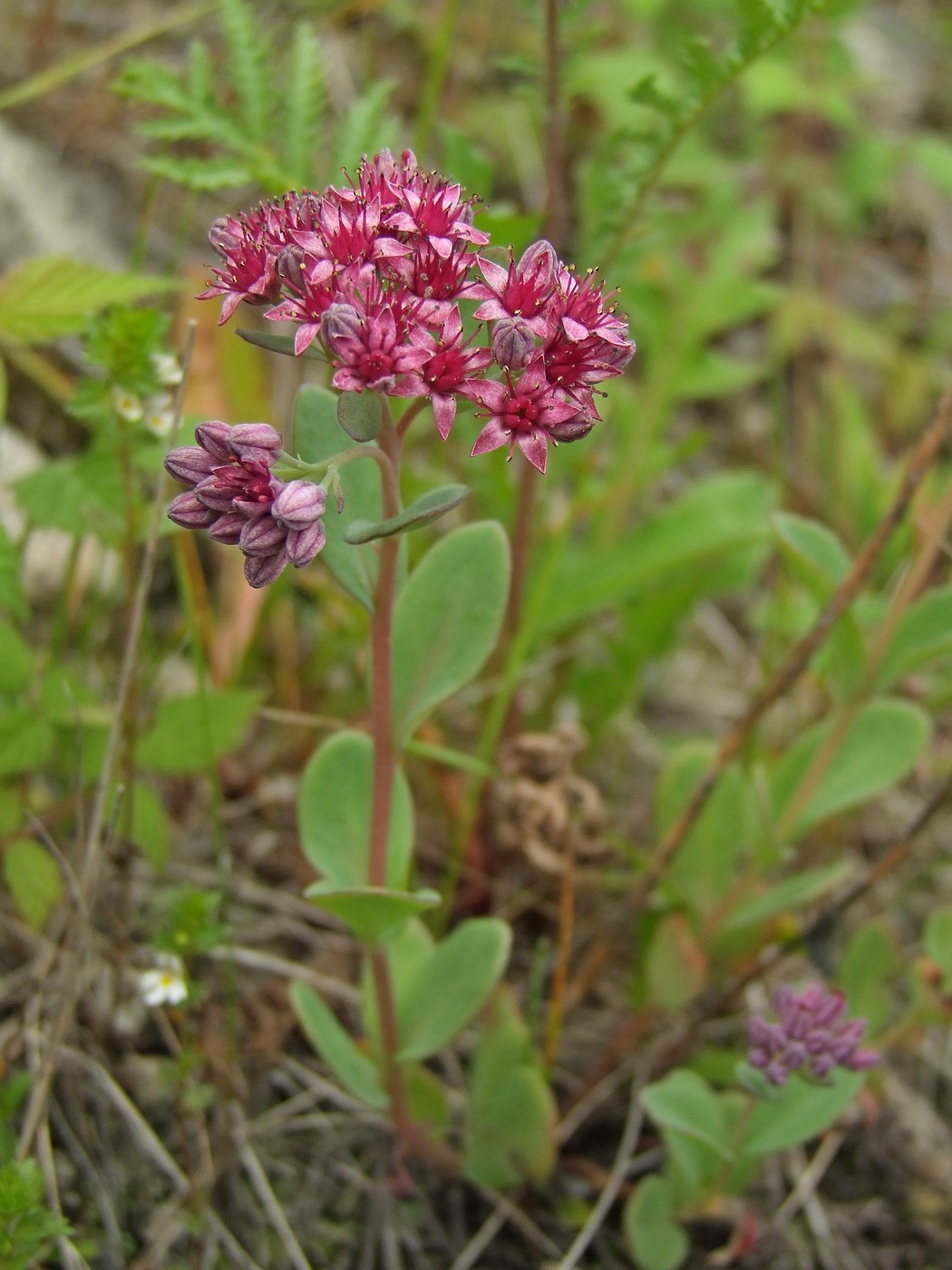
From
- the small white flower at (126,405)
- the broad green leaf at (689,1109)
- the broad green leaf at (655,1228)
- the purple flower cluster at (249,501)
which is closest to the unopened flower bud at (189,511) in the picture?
the purple flower cluster at (249,501)

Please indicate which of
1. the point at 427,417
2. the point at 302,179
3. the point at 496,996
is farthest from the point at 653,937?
the point at 302,179

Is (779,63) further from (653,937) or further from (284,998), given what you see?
(284,998)

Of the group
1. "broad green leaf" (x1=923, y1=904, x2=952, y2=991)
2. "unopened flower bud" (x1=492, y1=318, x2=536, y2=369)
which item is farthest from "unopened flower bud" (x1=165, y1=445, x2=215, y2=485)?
"broad green leaf" (x1=923, y1=904, x2=952, y2=991)

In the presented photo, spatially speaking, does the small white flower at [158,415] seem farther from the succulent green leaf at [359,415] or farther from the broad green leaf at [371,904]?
the broad green leaf at [371,904]

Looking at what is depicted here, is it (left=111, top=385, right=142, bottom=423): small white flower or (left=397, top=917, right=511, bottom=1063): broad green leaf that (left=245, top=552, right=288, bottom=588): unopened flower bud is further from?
(left=397, top=917, right=511, bottom=1063): broad green leaf

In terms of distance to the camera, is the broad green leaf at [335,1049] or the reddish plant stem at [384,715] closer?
the reddish plant stem at [384,715]

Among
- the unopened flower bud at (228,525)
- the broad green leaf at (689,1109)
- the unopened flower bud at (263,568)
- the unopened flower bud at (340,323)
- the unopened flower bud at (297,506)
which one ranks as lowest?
the broad green leaf at (689,1109)

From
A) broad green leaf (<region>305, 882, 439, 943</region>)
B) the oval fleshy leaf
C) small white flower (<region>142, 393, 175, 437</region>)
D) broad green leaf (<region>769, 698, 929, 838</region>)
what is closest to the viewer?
the oval fleshy leaf

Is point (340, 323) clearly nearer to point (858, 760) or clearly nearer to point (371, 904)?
point (371, 904)
